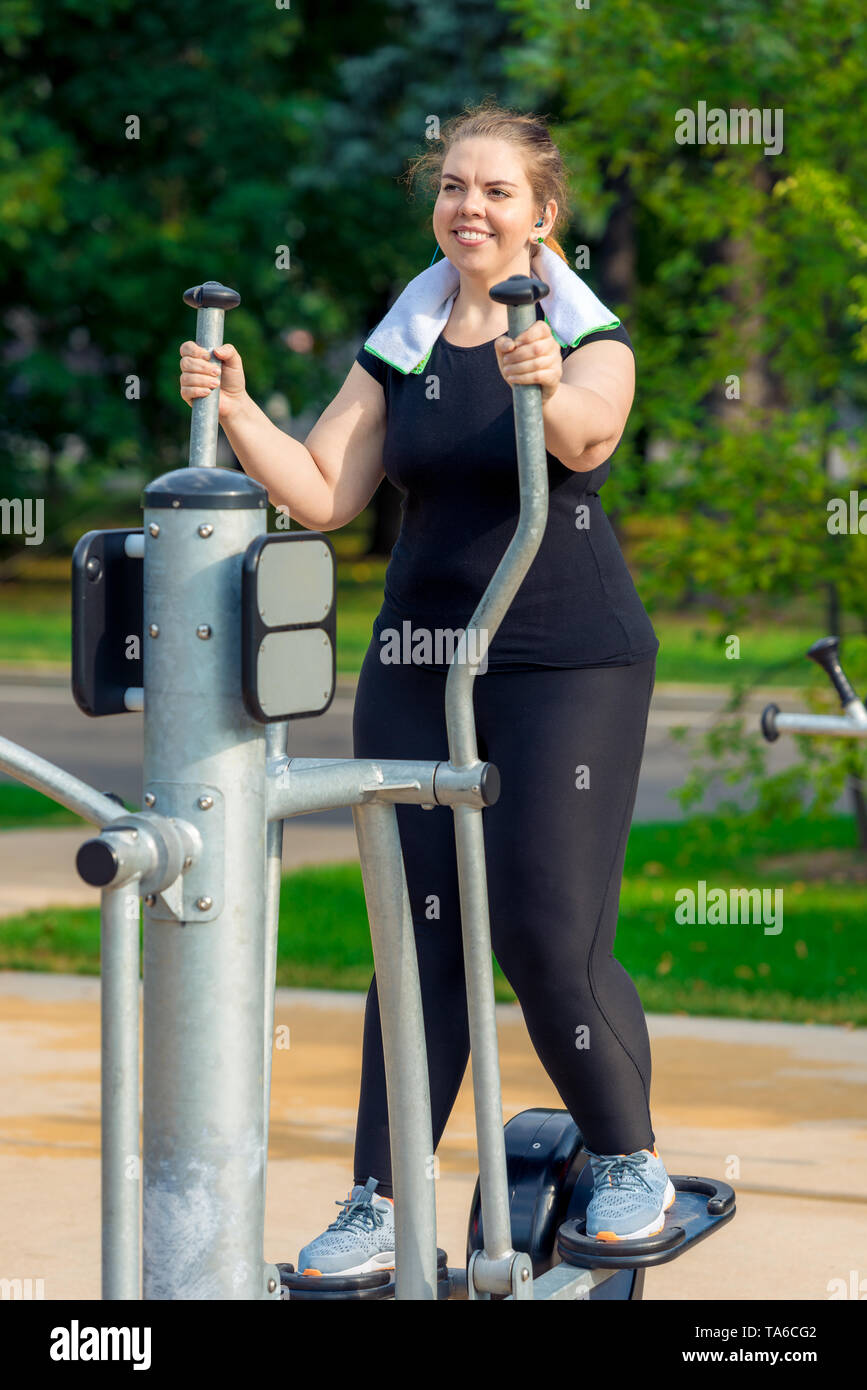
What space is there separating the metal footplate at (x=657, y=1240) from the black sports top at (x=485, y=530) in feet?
2.49

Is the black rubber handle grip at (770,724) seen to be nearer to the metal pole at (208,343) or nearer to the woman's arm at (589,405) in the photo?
the woman's arm at (589,405)

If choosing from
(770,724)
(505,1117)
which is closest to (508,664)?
(770,724)

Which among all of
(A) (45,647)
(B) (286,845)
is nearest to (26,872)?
(B) (286,845)

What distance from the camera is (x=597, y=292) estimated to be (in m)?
19.9

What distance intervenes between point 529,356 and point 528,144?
66 cm

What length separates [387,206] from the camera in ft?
71.0

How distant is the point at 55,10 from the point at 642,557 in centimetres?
1574

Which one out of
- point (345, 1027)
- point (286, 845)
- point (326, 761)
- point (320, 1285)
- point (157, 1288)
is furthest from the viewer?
point (286, 845)

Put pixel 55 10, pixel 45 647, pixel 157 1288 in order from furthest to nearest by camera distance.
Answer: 1. pixel 55 10
2. pixel 45 647
3. pixel 157 1288

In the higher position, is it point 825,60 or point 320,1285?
point 825,60

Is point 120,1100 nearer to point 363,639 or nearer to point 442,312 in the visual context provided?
point 442,312

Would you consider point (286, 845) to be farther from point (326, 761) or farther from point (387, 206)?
point (387, 206)

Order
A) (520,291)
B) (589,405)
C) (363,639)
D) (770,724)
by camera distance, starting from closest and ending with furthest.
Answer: (520,291)
(589,405)
(770,724)
(363,639)
